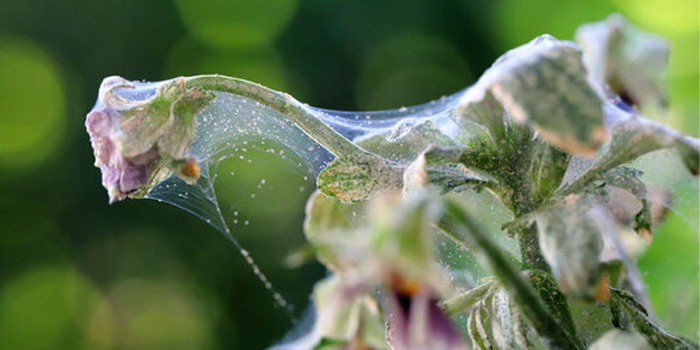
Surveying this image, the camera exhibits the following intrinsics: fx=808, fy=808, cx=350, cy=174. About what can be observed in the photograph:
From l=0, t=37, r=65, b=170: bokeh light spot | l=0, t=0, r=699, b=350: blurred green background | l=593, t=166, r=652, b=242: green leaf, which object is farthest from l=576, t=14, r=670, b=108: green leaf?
l=0, t=37, r=65, b=170: bokeh light spot

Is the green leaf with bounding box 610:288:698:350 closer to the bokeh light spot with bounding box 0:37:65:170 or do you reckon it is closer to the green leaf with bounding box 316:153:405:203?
the green leaf with bounding box 316:153:405:203

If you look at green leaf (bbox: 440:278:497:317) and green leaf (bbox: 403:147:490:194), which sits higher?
green leaf (bbox: 403:147:490:194)

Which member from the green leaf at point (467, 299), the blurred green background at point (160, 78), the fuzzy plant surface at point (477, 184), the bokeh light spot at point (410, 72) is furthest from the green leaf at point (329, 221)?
the bokeh light spot at point (410, 72)

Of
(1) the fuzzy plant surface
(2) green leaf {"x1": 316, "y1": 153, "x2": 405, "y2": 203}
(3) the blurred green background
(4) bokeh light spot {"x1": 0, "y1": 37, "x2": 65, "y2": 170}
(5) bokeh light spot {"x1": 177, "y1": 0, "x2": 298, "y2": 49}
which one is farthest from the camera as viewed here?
(4) bokeh light spot {"x1": 0, "y1": 37, "x2": 65, "y2": 170}

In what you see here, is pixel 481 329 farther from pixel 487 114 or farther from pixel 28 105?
pixel 28 105

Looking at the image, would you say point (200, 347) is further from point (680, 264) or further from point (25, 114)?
point (680, 264)

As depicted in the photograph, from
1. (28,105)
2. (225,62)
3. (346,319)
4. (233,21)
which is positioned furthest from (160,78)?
(346,319)
